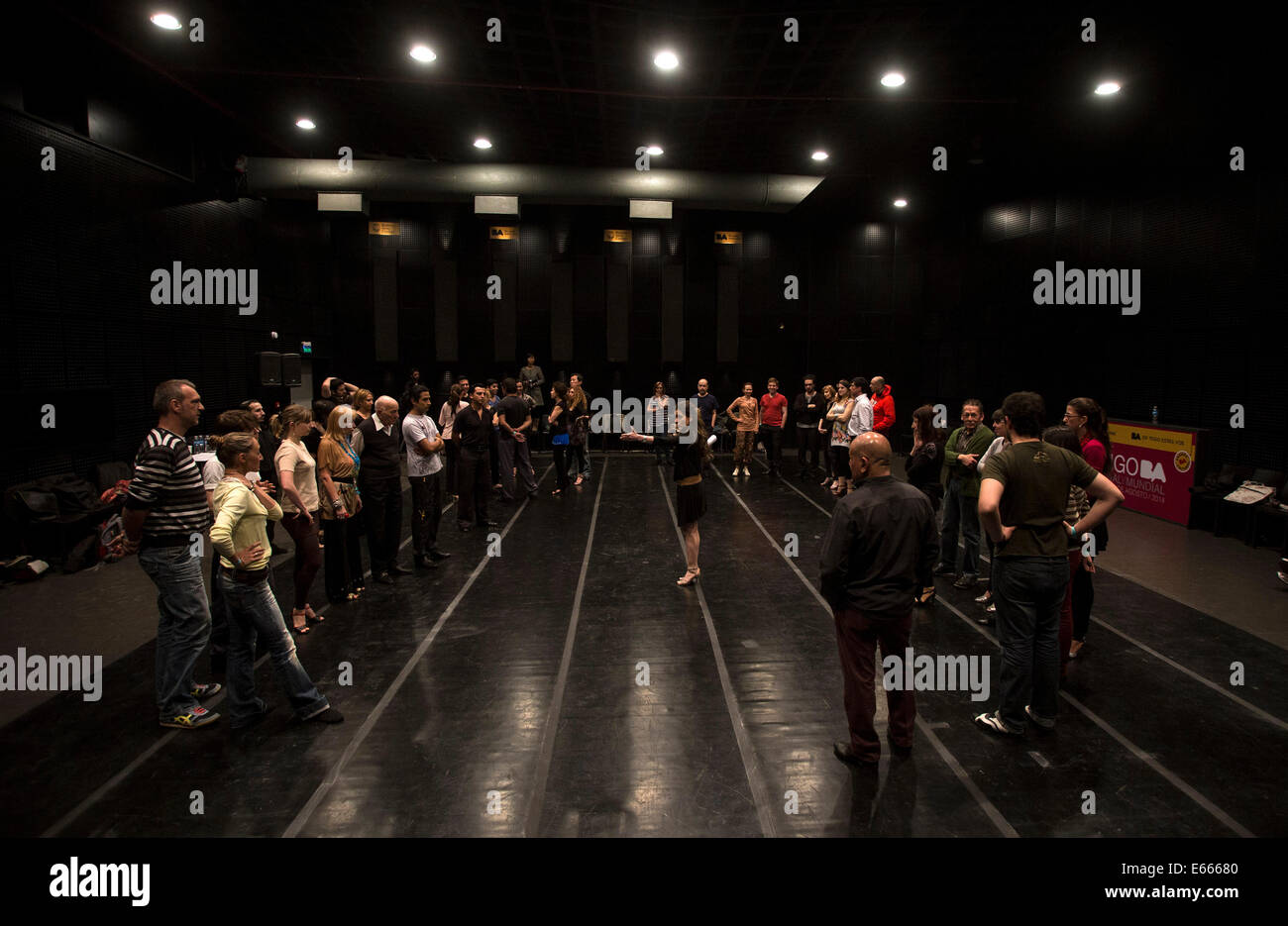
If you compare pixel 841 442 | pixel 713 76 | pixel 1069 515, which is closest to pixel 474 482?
pixel 841 442

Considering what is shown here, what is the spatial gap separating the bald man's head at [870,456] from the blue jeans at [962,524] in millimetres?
2801

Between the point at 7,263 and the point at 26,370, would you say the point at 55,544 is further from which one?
the point at 7,263

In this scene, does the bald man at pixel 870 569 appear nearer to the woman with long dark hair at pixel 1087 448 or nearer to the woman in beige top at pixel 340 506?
the woman with long dark hair at pixel 1087 448

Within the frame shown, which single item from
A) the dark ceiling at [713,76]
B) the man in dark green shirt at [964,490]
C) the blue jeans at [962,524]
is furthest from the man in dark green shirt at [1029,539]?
the dark ceiling at [713,76]

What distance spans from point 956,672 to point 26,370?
9.29 meters

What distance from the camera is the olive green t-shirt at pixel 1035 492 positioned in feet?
11.4

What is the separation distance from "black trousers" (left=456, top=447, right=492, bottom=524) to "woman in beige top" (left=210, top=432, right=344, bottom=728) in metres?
4.40

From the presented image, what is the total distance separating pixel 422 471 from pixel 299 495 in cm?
192

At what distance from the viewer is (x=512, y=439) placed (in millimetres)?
9922

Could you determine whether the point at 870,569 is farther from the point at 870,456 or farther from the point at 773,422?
the point at 773,422

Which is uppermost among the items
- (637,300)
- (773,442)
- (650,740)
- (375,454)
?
(637,300)

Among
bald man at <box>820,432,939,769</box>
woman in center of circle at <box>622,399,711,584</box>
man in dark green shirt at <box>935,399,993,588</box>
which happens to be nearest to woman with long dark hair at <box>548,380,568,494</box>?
woman in center of circle at <box>622,399,711,584</box>

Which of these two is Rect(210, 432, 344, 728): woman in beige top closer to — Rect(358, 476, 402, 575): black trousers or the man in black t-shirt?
Rect(358, 476, 402, 575): black trousers

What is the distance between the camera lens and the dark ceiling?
7020 millimetres
